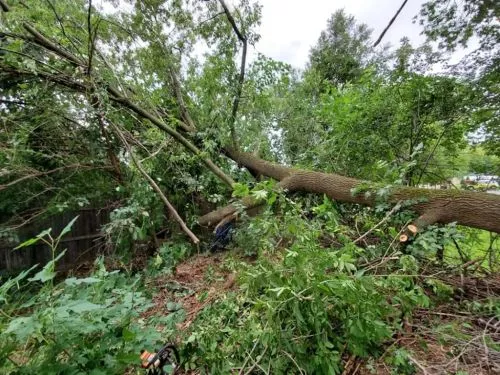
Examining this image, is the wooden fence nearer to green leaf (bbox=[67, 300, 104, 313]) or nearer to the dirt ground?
the dirt ground

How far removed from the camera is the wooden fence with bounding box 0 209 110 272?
4441 mm

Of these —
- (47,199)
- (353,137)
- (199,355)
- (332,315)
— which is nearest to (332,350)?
(332,315)

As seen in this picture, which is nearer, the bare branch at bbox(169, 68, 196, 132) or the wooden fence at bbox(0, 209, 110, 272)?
the wooden fence at bbox(0, 209, 110, 272)

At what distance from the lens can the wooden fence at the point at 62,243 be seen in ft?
14.6

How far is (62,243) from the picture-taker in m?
5.05

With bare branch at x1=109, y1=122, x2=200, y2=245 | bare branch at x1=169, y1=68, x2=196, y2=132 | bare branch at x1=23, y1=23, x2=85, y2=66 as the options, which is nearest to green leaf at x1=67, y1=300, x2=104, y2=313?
bare branch at x1=109, y1=122, x2=200, y2=245

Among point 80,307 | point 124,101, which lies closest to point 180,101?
point 124,101

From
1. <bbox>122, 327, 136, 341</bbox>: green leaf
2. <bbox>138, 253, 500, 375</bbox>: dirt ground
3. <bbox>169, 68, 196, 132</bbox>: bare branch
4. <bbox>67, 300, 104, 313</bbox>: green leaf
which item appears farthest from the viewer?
<bbox>169, 68, 196, 132</bbox>: bare branch

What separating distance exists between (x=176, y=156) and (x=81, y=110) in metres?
1.36

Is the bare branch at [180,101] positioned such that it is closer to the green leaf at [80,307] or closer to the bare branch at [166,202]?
the bare branch at [166,202]

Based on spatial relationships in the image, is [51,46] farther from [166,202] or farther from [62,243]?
[62,243]

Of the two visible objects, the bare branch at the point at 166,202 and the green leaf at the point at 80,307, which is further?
the bare branch at the point at 166,202

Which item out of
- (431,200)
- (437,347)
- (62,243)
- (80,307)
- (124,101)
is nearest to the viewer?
(80,307)

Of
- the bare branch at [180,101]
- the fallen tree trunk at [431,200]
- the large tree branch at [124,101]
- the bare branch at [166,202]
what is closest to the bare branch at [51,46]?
the large tree branch at [124,101]
